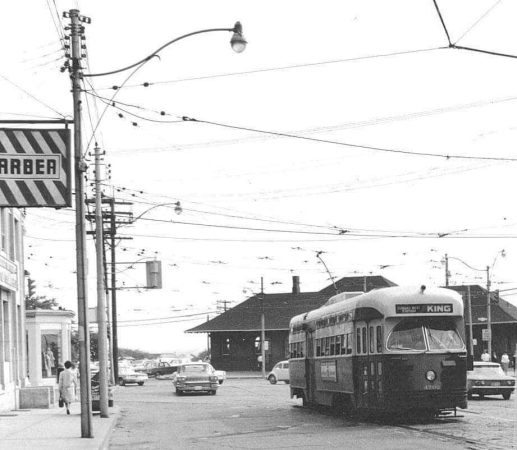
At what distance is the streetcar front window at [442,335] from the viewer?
22.9 meters

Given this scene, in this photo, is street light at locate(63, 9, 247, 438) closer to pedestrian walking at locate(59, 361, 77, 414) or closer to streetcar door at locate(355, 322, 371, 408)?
streetcar door at locate(355, 322, 371, 408)

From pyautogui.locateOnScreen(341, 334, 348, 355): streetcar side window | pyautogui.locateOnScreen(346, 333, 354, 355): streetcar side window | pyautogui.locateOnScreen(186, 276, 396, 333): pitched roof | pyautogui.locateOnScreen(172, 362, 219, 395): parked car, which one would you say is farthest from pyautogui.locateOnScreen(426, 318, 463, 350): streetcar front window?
pyautogui.locateOnScreen(186, 276, 396, 333): pitched roof

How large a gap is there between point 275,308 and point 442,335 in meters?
64.4

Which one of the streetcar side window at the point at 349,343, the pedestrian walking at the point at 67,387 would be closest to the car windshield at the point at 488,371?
the streetcar side window at the point at 349,343

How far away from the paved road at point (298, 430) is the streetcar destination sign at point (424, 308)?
2.54 m

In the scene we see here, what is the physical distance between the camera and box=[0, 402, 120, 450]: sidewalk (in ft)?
63.9

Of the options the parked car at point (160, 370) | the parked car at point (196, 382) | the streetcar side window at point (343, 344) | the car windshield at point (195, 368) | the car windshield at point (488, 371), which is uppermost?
the streetcar side window at point (343, 344)

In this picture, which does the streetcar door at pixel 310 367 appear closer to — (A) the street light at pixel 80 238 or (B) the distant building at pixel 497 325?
(A) the street light at pixel 80 238

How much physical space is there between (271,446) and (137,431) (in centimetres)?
595

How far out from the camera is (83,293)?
836 inches

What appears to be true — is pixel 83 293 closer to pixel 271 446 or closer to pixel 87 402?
pixel 87 402

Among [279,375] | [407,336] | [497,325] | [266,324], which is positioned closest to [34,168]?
[407,336]

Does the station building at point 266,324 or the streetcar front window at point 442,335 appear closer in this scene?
the streetcar front window at point 442,335

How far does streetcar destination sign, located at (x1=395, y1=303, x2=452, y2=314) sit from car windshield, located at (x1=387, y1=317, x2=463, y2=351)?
0.19m
